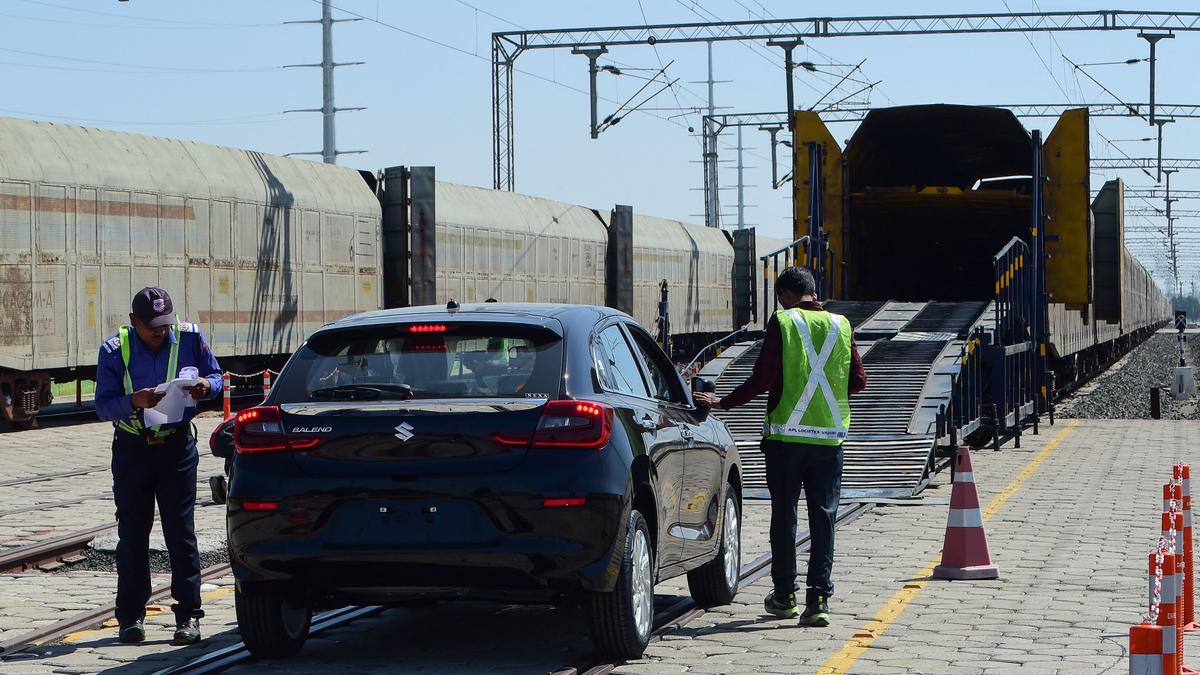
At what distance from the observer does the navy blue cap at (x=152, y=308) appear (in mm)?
8094

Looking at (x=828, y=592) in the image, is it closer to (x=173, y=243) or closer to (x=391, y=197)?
(x=173, y=243)

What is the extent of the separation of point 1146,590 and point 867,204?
14.3 meters

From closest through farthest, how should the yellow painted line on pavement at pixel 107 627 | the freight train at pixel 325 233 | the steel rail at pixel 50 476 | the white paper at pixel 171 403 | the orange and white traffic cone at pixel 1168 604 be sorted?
1. the orange and white traffic cone at pixel 1168 604
2. the white paper at pixel 171 403
3. the yellow painted line on pavement at pixel 107 627
4. the steel rail at pixel 50 476
5. the freight train at pixel 325 233

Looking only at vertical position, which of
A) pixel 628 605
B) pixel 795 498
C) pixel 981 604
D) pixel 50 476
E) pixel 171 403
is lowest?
pixel 981 604

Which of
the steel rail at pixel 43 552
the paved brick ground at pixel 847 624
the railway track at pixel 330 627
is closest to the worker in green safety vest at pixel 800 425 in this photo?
the paved brick ground at pixel 847 624

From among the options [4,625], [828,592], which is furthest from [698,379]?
[4,625]

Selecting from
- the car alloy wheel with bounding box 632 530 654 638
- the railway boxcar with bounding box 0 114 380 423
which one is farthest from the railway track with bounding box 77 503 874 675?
the railway boxcar with bounding box 0 114 380 423

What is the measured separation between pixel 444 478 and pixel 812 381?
2.48 m

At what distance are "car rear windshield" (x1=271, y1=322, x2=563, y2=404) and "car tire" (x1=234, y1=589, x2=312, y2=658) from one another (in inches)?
33.1

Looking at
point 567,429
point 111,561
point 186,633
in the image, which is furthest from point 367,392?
point 111,561

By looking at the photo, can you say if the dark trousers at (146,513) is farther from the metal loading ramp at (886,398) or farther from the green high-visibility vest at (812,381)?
the metal loading ramp at (886,398)

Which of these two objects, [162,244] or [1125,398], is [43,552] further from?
[1125,398]

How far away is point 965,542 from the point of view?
10266 mm

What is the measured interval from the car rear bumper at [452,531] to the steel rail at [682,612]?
0.37m
